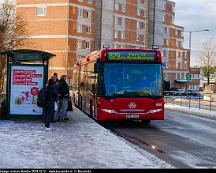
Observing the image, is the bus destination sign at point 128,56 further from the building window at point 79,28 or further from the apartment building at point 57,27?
the building window at point 79,28

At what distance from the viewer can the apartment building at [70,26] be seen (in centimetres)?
8450

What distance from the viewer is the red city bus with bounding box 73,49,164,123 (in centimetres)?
2030

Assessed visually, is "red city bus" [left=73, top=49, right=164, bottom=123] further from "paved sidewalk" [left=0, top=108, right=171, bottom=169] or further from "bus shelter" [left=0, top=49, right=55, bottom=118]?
"paved sidewalk" [left=0, top=108, right=171, bottom=169]

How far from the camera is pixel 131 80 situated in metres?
20.4

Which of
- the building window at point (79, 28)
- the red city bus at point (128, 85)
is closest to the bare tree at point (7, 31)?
the red city bus at point (128, 85)

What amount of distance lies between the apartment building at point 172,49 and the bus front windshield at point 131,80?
95.9 metres

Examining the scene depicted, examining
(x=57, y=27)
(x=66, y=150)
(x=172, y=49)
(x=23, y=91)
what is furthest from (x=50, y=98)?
(x=172, y=49)

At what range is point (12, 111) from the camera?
20.2 meters

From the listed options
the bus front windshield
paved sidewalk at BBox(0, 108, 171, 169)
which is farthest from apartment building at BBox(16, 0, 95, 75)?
paved sidewalk at BBox(0, 108, 171, 169)

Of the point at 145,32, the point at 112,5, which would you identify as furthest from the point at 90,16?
the point at 145,32

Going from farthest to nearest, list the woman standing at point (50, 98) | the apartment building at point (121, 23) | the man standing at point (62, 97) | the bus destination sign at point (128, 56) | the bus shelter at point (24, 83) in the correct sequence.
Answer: the apartment building at point (121, 23)
the man standing at point (62, 97)
the bus destination sign at point (128, 56)
the bus shelter at point (24, 83)
the woman standing at point (50, 98)

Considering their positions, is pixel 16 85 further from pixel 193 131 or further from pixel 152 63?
pixel 193 131

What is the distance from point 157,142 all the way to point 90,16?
252ft

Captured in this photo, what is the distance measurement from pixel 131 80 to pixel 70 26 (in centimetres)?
6625
